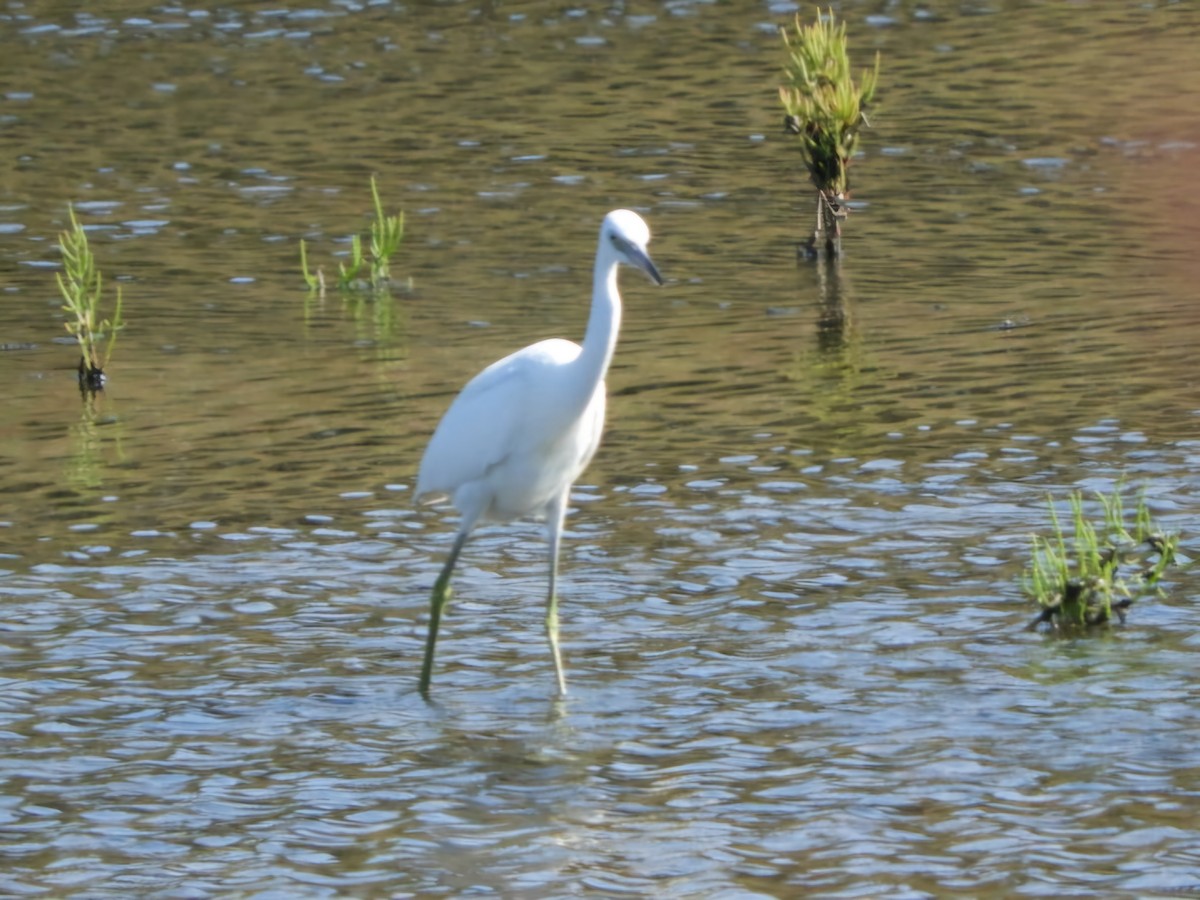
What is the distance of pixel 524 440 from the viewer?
22.8 ft

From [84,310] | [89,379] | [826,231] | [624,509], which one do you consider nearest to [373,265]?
[84,310]

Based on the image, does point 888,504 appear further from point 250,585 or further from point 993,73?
point 993,73

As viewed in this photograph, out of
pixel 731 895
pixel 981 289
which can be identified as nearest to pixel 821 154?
pixel 981 289

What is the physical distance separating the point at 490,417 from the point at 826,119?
6.53 meters

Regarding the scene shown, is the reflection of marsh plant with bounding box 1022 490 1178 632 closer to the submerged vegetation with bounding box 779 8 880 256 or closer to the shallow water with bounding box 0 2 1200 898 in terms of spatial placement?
the shallow water with bounding box 0 2 1200 898

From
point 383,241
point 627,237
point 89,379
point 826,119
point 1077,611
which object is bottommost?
point 1077,611

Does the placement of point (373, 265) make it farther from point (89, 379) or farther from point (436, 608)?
point (436, 608)

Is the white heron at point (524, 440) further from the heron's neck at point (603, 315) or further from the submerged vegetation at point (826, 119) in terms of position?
the submerged vegetation at point (826, 119)

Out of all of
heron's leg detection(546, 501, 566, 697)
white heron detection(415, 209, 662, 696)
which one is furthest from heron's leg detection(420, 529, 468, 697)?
heron's leg detection(546, 501, 566, 697)

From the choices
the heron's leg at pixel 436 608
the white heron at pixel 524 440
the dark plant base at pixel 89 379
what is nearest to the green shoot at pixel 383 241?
the dark plant base at pixel 89 379

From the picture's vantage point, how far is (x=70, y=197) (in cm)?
1548

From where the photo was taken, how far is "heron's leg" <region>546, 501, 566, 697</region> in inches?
272

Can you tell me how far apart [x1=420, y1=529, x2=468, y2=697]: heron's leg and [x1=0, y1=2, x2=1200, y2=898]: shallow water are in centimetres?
9

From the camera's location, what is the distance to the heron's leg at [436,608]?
275 inches
